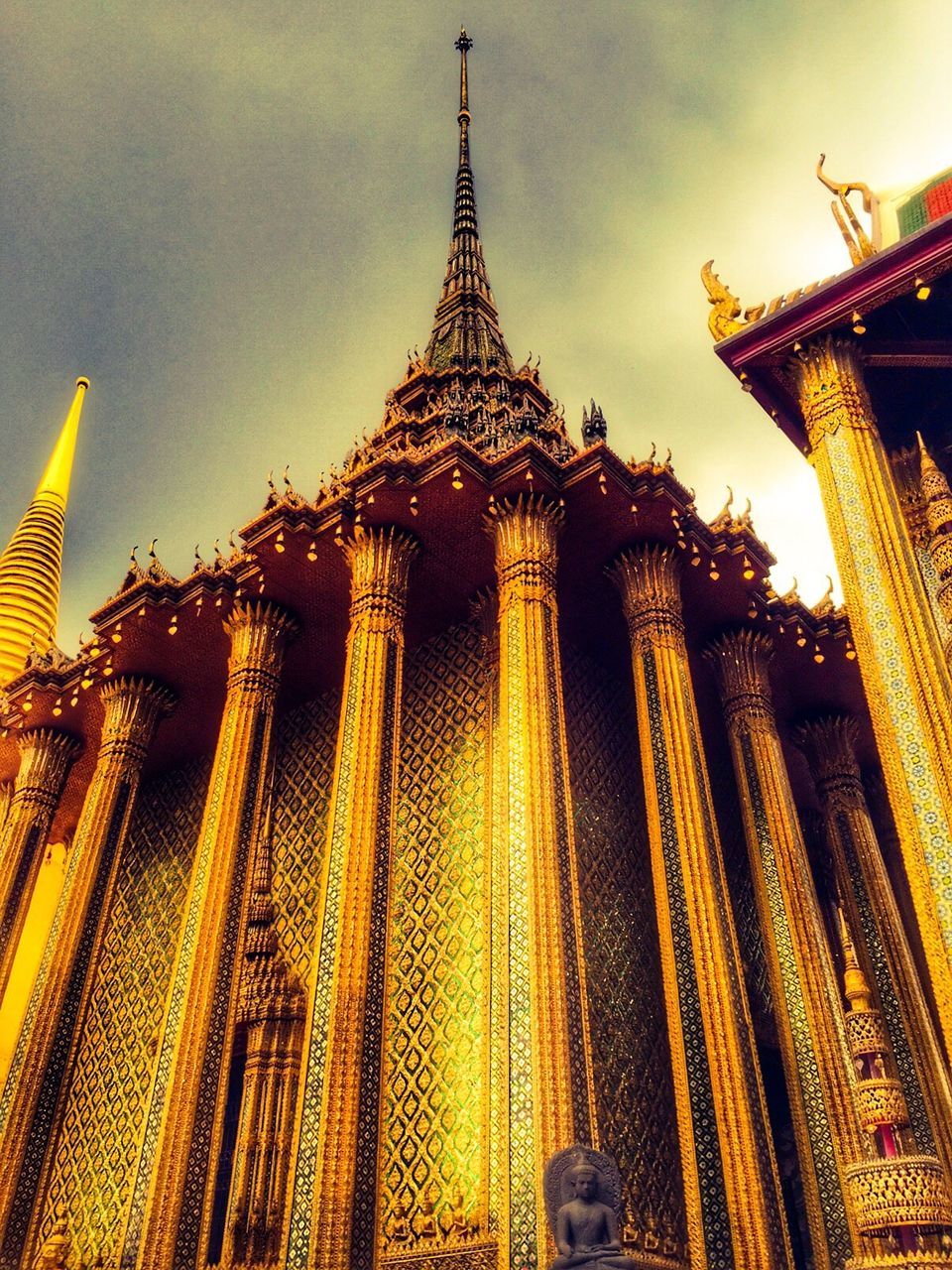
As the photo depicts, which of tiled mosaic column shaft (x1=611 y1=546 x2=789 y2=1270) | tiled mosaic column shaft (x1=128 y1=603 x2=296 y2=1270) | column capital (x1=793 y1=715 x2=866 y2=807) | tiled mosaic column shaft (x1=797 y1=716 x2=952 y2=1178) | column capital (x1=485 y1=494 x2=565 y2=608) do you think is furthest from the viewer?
column capital (x1=793 y1=715 x2=866 y2=807)

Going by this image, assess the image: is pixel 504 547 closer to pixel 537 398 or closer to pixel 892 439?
pixel 892 439

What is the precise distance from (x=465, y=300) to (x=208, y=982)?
46.4 ft

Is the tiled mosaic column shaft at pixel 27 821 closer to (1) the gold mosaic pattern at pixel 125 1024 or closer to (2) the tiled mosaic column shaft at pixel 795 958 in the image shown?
(1) the gold mosaic pattern at pixel 125 1024

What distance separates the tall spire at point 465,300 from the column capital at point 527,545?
6.58 metres

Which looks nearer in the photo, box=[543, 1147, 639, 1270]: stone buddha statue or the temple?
box=[543, 1147, 639, 1270]: stone buddha statue

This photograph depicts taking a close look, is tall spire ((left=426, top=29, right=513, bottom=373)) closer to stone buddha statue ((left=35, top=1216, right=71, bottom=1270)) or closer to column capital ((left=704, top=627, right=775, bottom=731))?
column capital ((left=704, top=627, right=775, bottom=731))

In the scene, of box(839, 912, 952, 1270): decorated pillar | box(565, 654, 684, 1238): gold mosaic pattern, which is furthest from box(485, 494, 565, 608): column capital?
box(839, 912, 952, 1270): decorated pillar

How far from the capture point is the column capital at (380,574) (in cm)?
1281

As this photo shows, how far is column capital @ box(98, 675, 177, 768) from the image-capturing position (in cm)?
1573

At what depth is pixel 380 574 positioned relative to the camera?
1316 cm

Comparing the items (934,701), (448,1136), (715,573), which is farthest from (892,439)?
(448,1136)

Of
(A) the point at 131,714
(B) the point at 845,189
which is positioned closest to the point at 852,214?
(B) the point at 845,189

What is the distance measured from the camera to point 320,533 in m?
13.7

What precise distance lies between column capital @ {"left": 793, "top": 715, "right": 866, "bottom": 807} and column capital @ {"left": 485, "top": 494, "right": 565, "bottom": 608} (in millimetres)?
6574
